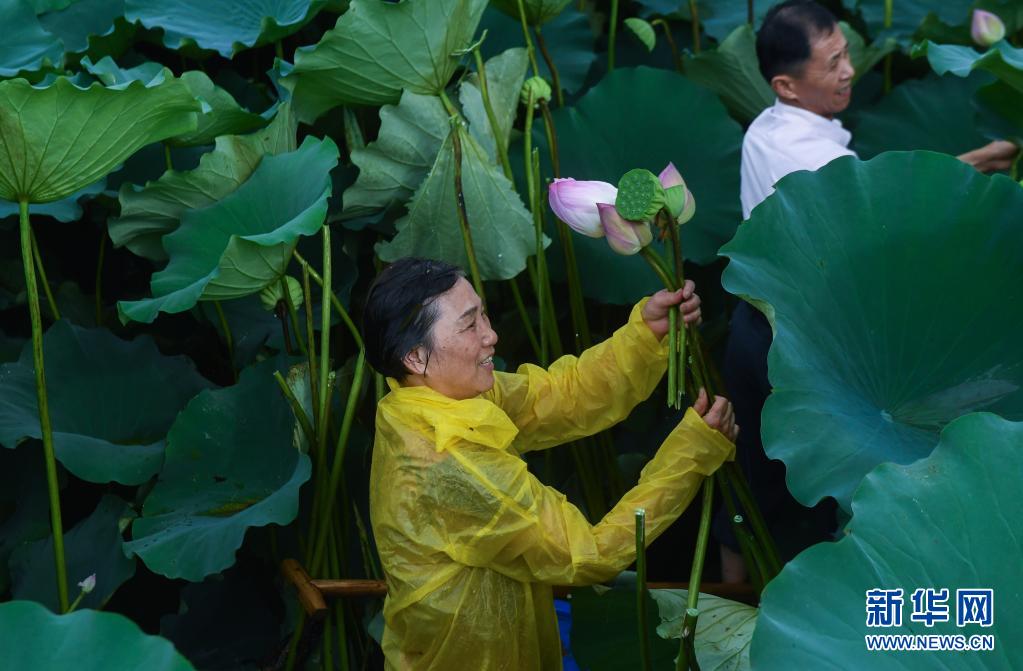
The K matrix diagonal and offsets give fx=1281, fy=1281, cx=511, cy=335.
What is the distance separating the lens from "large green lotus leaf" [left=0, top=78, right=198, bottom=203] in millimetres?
1607

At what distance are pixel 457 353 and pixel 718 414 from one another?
0.31 metres

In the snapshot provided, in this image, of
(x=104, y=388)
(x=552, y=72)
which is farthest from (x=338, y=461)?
(x=552, y=72)

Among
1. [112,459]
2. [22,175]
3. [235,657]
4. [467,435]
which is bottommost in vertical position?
[235,657]

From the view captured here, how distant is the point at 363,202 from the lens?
7.11 feet

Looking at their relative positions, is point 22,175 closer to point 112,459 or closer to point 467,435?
point 112,459

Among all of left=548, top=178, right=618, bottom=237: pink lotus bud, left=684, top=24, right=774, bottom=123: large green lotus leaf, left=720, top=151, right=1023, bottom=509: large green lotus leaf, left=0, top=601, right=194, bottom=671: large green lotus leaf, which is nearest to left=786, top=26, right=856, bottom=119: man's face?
left=684, top=24, right=774, bottom=123: large green lotus leaf

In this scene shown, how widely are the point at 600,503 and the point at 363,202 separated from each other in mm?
648

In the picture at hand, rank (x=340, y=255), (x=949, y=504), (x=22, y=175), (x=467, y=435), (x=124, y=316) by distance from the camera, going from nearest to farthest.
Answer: (x=949, y=504) → (x=467, y=435) → (x=22, y=175) → (x=124, y=316) → (x=340, y=255)

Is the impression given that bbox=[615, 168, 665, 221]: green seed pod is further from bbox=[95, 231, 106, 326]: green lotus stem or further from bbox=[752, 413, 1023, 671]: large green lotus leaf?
bbox=[95, 231, 106, 326]: green lotus stem

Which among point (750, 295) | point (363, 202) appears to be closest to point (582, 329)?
point (363, 202)

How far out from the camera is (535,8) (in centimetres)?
231

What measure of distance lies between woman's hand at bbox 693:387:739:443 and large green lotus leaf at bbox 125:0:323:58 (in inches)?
45.7

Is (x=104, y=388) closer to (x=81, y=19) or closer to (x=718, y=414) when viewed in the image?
(x=81, y=19)

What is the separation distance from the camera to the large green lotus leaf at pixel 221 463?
6.18 feet
